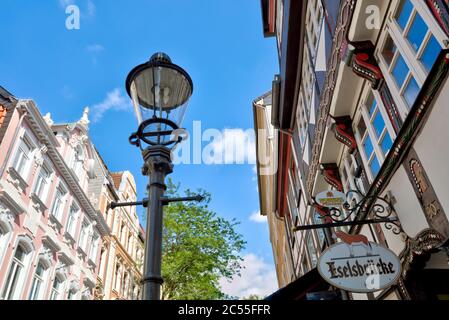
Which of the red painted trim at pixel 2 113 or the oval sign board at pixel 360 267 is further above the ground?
the red painted trim at pixel 2 113

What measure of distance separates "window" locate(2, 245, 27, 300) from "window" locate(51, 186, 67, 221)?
2.78 meters

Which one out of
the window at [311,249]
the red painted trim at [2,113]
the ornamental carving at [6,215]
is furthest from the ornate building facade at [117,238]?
the window at [311,249]

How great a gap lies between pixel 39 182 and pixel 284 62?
38.5 ft

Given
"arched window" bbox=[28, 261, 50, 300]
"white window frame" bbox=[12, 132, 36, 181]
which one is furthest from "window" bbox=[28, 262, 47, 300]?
"white window frame" bbox=[12, 132, 36, 181]

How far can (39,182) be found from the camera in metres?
15.6

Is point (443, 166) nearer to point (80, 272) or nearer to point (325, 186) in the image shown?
point (325, 186)

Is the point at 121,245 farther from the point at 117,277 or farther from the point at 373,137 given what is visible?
the point at 373,137

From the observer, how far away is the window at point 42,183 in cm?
1539

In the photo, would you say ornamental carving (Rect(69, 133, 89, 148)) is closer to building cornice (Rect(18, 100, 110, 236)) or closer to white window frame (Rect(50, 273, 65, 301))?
building cornice (Rect(18, 100, 110, 236))

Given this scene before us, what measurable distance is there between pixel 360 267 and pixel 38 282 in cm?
1511

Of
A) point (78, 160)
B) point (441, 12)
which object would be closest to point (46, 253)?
point (78, 160)

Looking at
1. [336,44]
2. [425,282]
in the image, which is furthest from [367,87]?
[425,282]

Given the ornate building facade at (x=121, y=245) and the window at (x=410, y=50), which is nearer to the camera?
the window at (x=410, y=50)

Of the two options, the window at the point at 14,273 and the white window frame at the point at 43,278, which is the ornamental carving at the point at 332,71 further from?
the white window frame at the point at 43,278
